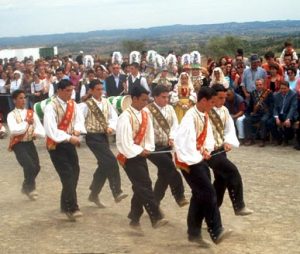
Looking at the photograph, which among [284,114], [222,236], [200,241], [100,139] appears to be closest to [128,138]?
[100,139]

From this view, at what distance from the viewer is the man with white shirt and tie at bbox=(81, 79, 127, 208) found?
24.6ft

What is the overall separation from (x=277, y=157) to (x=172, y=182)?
362 centimetres

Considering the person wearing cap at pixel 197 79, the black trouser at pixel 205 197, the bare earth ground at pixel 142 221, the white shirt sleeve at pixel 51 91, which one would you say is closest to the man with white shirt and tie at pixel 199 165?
the black trouser at pixel 205 197

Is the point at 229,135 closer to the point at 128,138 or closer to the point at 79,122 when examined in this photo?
the point at 128,138

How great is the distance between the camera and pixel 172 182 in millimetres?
7055

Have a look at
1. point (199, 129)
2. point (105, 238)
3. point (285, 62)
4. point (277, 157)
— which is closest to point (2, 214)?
point (105, 238)

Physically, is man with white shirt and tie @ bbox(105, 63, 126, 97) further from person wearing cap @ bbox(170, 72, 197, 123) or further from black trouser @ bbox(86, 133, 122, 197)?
black trouser @ bbox(86, 133, 122, 197)

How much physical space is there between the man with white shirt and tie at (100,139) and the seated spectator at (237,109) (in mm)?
4263

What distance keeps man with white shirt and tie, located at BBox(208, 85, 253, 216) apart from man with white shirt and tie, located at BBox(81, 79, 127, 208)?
1511 millimetres

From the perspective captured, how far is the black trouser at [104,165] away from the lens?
748 centimetres

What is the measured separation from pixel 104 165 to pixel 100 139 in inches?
13.7

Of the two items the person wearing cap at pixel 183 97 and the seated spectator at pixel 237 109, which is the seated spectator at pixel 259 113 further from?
the person wearing cap at pixel 183 97

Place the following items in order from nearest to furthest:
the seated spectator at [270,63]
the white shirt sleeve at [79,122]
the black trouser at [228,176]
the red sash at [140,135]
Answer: the black trouser at [228,176] < the red sash at [140,135] < the white shirt sleeve at [79,122] < the seated spectator at [270,63]

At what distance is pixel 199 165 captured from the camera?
5883mm
